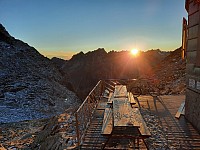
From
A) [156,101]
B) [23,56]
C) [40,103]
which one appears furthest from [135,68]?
[156,101]

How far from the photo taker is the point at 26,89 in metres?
14.3

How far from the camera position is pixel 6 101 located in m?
11.9

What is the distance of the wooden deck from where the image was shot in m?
3.78

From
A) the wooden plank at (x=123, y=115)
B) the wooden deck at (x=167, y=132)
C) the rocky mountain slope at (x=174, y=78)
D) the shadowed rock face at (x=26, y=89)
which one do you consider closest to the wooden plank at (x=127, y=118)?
the wooden plank at (x=123, y=115)

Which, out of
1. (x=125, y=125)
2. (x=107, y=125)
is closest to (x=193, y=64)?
(x=125, y=125)

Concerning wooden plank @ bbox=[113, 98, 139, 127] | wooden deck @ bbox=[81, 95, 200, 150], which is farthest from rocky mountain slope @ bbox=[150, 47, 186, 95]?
wooden plank @ bbox=[113, 98, 139, 127]

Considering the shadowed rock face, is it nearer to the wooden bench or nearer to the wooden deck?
the wooden deck

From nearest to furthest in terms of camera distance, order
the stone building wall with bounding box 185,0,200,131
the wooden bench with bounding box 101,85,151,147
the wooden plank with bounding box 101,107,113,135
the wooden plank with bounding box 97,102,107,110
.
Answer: the wooden bench with bounding box 101,85,151,147
the wooden plank with bounding box 101,107,113,135
the stone building wall with bounding box 185,0,200,131
the wooden plank with bounding box 97,102,107,110

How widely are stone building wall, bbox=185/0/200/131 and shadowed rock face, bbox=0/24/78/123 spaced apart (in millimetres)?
8665

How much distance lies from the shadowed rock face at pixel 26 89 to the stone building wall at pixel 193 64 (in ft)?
28.4

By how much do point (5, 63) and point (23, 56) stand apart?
3219 millimetres

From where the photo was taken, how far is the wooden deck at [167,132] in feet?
12.4

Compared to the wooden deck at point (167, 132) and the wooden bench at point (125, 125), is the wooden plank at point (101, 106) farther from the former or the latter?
the wooden bench at point (125, 125)

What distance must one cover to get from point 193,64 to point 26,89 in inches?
505
